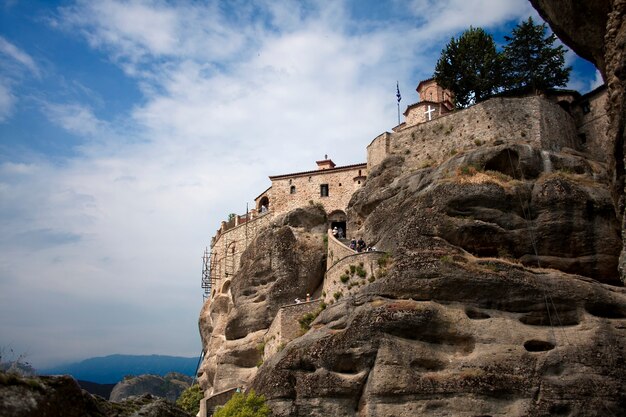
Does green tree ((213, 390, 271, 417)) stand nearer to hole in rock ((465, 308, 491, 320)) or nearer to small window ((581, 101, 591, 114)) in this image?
hole in rock ((465, 308, 491, 320))

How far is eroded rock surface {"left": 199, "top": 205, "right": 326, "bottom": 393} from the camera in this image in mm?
44406

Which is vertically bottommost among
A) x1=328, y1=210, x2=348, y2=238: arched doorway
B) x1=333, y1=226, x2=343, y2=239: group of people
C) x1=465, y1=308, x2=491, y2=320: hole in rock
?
x1=465, y1=308, x2=491, y2=320: hole in rock

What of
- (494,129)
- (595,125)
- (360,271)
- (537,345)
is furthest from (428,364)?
(595,125)

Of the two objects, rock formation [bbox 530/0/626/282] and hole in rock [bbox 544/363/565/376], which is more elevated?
rock formation [bbox 530/0/626/282]

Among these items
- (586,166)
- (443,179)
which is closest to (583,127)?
(586,166)

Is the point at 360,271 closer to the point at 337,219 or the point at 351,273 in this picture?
the point at 351,273

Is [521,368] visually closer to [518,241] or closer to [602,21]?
[518,241]

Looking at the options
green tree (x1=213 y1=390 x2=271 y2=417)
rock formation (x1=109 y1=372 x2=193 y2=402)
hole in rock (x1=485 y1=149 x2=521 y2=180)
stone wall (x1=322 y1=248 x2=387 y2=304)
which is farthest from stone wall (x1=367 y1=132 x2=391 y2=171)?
rock formation (x1=109 y1=372 x2=193 y2=402)

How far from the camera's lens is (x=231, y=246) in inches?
2320

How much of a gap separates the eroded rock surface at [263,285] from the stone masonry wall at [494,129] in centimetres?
1005

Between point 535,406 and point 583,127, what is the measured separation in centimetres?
2446

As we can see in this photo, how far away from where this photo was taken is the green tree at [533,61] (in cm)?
4806

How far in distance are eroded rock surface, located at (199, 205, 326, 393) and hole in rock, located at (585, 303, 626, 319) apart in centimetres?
2047

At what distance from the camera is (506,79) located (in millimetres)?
49344
